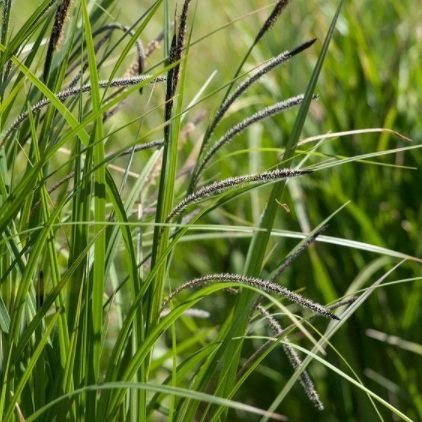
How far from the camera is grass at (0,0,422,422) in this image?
3.01 feet

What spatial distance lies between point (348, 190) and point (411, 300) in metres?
0.43

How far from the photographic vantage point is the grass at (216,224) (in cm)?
92

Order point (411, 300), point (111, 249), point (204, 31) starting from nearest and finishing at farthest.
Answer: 1. point (111, 249)
2. point (411, 300)
3. point (204, 31)

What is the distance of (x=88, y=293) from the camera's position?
3.24 ft

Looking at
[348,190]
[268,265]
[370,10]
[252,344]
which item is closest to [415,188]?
[348,190]

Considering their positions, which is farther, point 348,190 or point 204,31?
point 204,31

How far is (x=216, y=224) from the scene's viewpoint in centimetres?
204

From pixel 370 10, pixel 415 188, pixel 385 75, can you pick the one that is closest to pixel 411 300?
pixel 415 188

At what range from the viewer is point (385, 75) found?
245 cm

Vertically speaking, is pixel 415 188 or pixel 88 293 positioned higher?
pixel 88 293

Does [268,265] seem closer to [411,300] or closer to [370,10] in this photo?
[411,300]

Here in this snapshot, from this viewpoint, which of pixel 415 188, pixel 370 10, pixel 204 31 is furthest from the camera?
pixel 204 31

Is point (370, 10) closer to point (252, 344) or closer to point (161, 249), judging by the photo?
point (252, 344)

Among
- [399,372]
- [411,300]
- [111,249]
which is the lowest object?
[399,372]
